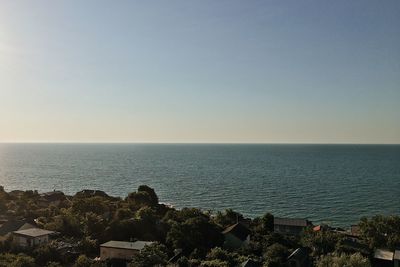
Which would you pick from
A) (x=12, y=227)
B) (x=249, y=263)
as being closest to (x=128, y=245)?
(x=249, y=263)

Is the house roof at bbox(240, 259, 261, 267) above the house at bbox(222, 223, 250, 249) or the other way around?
above

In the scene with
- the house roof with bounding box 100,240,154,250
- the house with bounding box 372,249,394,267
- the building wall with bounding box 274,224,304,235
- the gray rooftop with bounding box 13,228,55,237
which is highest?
the gray rooftop with bounding box 13,228,55,237

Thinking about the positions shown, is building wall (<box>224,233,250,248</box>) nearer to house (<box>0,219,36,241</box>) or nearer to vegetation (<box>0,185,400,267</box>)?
vegetation (<box>0,185,400,267</box>)

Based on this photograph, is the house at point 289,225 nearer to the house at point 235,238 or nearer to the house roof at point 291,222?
the house roof at point 291,222

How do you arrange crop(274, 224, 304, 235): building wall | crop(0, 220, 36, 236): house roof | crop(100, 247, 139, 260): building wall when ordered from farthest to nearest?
crop(274, 224, 304, 235): building wall < crop(0, 220, 36, 236): house roof < crop(100, 247, 139, 260): building wall

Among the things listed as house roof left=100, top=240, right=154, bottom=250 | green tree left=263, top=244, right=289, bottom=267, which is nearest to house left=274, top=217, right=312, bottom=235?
green tree left=263, top=244, right=289, bottom=267

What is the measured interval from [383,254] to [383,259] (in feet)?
2.75

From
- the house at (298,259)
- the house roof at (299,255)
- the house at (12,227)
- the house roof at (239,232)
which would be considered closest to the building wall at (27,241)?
the house at (12,227)

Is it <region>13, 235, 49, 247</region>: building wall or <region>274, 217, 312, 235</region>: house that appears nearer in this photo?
<region>13, 235, 49, 247</region>: building wall

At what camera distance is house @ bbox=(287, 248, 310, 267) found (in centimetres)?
3228

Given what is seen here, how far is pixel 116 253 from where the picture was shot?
34.3 meters

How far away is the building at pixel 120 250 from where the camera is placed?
33.7 meters

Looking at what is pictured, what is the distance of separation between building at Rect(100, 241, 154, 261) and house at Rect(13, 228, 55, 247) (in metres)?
7.46

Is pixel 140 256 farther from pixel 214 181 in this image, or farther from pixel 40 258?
pixel 214 181
